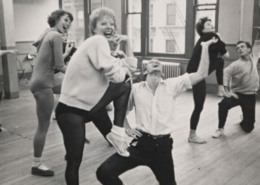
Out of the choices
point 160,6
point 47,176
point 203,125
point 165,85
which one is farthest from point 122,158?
point 160,6

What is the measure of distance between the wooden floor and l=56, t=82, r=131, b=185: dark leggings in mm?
894

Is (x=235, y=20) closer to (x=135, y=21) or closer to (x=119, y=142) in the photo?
(x=135, y=21)

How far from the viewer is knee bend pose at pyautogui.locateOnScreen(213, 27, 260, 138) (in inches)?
164

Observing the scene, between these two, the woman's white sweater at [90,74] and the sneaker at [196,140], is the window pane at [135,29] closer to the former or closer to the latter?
the sneaker at [196,140]

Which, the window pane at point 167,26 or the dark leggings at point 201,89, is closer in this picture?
the dark leggings at point 201,89

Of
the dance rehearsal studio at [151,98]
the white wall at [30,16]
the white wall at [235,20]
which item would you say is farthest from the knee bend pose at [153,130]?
the white wall at [30,16]

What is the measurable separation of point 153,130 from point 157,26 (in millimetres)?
6477

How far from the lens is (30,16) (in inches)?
355

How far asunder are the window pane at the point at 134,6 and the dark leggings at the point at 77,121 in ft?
22.1

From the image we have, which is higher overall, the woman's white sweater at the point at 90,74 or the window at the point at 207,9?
the window at the point at 207,9

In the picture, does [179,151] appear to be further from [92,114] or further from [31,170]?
[92,114]

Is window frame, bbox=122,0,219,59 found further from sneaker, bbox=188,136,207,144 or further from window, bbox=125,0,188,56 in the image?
sneaker, bbox=188,136,207,144

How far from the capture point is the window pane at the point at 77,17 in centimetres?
949

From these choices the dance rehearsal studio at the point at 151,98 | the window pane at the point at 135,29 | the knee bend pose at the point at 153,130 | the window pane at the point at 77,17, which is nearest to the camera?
the knee bend pose at the point at 153,130
